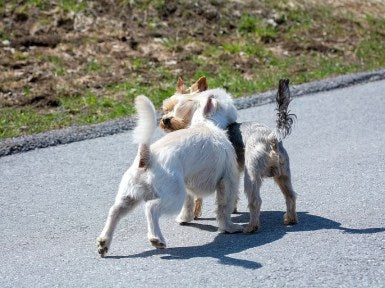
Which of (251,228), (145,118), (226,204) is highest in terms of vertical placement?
(145,118)

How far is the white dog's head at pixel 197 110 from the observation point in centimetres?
707

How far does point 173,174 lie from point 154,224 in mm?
393

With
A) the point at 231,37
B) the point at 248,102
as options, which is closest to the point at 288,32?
the point at 231,37

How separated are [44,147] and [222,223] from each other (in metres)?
3.38

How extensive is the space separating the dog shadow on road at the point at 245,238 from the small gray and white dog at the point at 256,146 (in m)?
0.12

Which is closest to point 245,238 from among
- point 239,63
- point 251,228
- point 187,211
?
point 251,228

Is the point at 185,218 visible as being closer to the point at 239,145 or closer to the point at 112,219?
the point at 239,145

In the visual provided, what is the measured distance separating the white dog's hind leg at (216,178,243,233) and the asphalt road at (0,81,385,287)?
92 mm

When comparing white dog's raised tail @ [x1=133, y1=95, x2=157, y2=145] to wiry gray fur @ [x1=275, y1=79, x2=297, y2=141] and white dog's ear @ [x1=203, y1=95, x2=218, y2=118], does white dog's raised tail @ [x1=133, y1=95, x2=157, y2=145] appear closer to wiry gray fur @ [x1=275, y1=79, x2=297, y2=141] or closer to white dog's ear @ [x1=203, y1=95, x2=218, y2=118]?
white dog's ear @ [x1=203, y1=95, x2=218, y2=118]

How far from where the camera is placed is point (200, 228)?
22.8 ft

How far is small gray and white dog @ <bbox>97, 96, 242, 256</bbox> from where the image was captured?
6.16 metres

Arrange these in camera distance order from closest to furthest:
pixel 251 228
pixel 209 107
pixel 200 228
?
pixel 251 228 < pixel 200 228 < pixel 209 107

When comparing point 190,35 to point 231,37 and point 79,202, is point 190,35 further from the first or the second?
point 79,202

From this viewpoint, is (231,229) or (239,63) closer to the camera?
(231,229)
